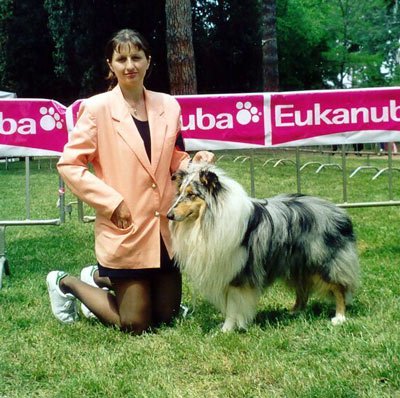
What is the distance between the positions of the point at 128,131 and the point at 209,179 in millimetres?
657

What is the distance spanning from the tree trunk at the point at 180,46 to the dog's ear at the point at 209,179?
11333 mm

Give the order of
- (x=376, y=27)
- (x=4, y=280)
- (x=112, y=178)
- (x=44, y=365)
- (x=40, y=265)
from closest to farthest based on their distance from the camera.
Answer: (x=44, y=365)
(x=112, y=178)
(x=4, y=280)
(x=40, y=265)
(x=376, y=27)

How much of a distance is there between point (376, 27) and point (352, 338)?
3885 centimetres

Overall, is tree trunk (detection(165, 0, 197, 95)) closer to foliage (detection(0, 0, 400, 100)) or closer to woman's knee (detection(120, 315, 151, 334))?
foliage (detection(0, 0, 400, 100))

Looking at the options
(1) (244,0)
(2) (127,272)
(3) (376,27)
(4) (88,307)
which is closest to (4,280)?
(4) (88,307)

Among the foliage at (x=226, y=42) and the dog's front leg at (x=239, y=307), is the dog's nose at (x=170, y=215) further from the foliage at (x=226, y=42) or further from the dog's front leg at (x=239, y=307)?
the foliage at (x=226, y=42)

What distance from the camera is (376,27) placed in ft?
129

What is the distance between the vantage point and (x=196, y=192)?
12.8 ft

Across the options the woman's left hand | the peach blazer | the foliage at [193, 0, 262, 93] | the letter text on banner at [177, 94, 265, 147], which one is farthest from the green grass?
the foliage at [193, 0, 262, 93]

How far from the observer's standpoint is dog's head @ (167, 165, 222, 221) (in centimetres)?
387

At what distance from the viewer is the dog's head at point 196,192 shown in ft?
12.7

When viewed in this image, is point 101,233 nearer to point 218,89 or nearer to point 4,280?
point 4,280

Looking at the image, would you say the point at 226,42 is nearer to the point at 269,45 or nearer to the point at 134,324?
the point at 269,45

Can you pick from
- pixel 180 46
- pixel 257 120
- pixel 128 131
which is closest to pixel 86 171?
pixel 128 131
